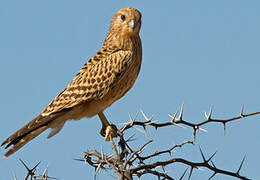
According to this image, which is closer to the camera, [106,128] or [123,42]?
[106,128]

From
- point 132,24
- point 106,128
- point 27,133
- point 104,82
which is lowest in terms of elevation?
point 106,128

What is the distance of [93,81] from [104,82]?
15 cm

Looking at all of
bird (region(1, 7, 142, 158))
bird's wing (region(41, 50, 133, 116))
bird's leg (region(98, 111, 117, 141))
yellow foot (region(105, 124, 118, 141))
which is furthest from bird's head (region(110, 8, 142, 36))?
yellow foot (region(105, 124, 118, 141))

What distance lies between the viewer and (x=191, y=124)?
133 inches

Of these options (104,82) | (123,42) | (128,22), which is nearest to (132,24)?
(128,22)

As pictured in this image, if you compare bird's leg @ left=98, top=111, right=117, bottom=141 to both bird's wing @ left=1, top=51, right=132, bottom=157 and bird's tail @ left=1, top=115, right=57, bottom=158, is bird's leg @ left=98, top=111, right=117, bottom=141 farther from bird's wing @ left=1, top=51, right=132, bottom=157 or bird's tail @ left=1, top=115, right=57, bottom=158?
bird's tail @ left=1, top=115, right=57, bottom=158

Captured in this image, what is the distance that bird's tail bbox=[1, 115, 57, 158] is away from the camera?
4484 millimetres

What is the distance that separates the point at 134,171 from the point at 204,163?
0.53m

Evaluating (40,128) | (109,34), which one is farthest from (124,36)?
(40,128)

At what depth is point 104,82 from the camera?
5.76 metres

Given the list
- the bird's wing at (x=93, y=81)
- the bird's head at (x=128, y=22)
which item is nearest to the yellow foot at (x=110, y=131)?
the bird's wing at (x=93, y=81)

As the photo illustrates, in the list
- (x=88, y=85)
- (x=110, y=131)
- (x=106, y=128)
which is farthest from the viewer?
(x=88, y=85)

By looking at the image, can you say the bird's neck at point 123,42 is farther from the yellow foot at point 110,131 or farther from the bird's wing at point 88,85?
the yellow foot at point 110,131

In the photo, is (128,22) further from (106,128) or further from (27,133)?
(27,133)
